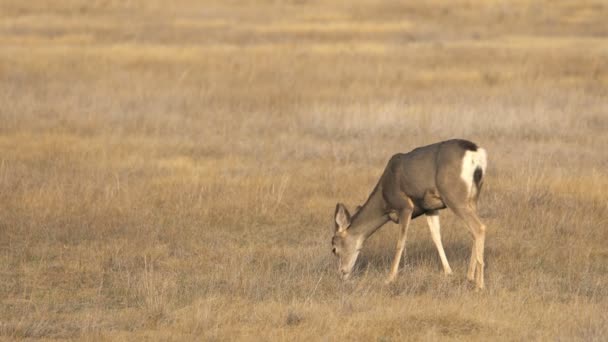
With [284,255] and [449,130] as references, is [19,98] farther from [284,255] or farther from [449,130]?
[284,255]

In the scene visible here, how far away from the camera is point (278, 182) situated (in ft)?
46.9

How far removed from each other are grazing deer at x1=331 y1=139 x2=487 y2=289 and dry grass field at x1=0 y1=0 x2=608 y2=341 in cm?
30

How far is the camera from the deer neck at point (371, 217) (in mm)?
9836

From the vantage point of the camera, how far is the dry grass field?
8.76m

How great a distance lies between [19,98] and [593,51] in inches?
584

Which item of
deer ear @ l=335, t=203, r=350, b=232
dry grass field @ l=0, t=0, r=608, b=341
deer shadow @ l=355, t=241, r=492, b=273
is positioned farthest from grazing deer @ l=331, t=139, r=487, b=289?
deer shadow @ l=355, t=241, r=492, b=273

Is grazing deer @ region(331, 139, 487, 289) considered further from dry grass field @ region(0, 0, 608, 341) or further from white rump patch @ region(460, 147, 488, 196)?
dry grass field @ region(0, 0, 608, 341)

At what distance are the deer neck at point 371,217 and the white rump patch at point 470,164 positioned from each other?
38.5 inches

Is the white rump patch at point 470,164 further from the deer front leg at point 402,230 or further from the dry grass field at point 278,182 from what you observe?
the dry grass field at point 278,182

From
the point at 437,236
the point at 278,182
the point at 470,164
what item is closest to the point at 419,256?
the point at 437,236

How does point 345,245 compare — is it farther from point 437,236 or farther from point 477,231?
point 477,231

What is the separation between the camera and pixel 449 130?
18.5 meters

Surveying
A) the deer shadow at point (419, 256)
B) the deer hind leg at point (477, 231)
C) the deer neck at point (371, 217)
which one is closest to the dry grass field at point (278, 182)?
the deer shadow at point (419, 256)

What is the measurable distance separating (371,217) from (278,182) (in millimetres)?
4557
